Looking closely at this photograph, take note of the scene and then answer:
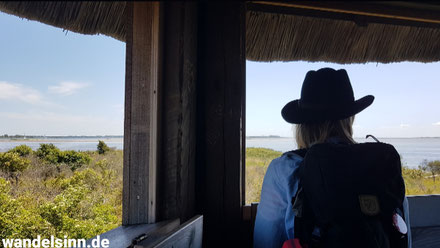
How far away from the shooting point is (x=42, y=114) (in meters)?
0.70

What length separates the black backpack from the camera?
878 mm

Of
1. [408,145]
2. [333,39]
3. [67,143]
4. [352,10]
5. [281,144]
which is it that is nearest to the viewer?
[67,143]

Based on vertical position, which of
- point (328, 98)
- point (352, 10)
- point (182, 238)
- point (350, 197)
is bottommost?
point (182, 238)

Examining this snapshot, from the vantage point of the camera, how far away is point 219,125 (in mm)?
1311

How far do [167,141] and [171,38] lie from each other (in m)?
0.39

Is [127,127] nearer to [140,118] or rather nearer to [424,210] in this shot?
[140,118]

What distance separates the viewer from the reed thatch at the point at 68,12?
0.52 metres

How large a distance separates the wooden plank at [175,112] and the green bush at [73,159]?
320 mm

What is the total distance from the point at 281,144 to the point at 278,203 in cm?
65

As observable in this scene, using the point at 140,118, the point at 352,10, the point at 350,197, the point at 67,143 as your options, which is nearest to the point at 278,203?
the point at 350,197

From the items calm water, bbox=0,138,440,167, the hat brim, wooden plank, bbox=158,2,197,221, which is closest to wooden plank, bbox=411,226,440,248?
calm water, bbox=0,138,440,167

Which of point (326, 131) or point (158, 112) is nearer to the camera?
point (158, 112)

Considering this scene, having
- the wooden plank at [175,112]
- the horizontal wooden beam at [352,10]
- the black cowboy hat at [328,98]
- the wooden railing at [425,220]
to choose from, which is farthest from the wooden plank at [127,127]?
the wooden railing at [425,220]

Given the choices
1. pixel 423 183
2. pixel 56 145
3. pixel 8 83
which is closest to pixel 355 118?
pixel 56 145
